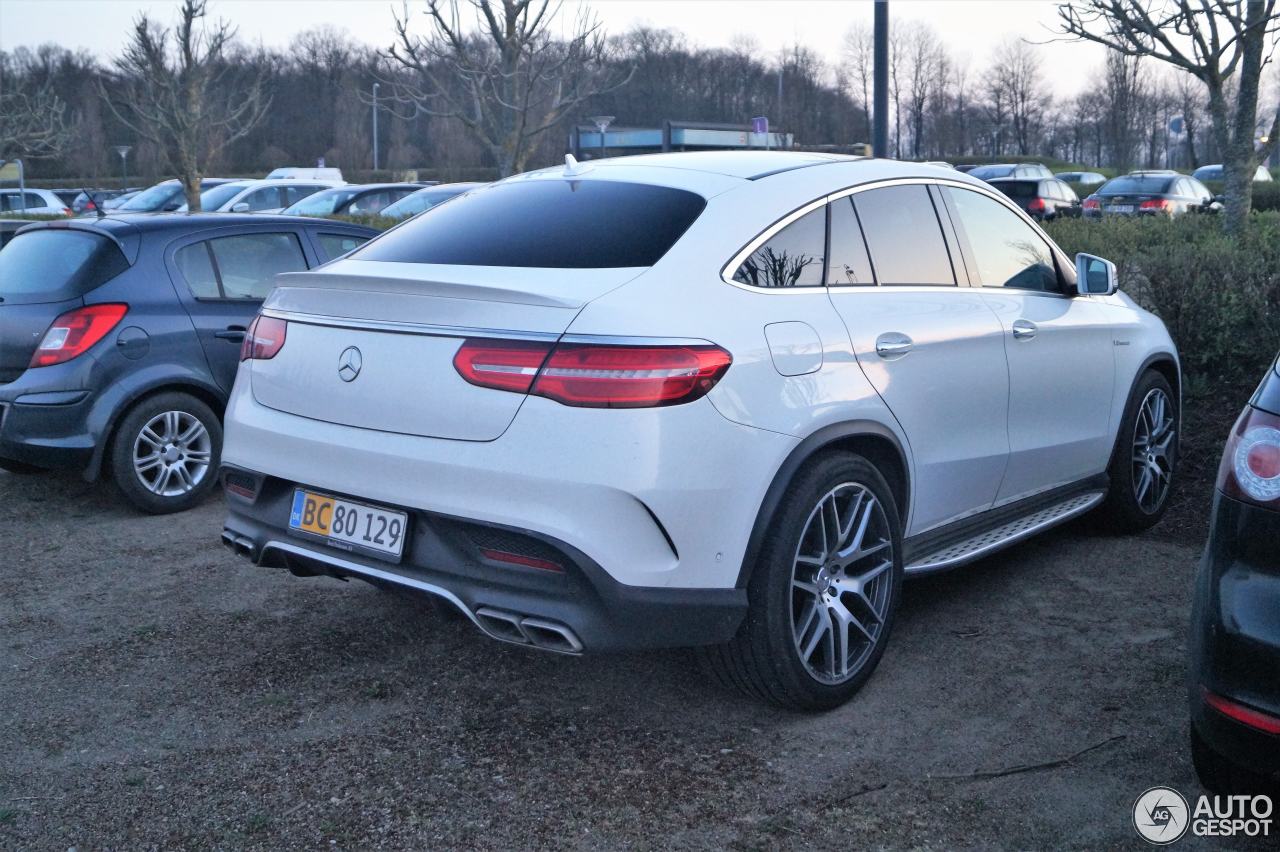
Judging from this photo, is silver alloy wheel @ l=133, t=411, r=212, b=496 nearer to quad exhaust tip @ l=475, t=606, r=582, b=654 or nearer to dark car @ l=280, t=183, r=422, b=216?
quad exhaust tip @ l=475, t=606, r=582, b=654

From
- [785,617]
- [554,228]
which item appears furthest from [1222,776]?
[554,228]

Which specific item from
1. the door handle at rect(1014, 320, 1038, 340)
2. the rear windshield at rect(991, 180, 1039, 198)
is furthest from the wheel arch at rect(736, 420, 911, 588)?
the rear windshield at rect(991, 180, 1039, 198)

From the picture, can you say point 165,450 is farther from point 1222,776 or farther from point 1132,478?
point 1222,776

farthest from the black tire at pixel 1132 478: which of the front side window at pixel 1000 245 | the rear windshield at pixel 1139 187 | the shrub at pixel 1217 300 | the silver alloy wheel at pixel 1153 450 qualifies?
the rear windshield at pixel 1139 187

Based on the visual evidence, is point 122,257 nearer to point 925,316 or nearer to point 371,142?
point 925,316

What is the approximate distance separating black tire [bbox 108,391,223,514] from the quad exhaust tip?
3254 mm

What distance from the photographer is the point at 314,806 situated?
330 cm

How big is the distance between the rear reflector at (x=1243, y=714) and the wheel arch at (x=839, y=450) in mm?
1175

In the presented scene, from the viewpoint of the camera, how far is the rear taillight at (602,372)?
3.28 m

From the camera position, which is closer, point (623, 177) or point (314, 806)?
point (314, 806)

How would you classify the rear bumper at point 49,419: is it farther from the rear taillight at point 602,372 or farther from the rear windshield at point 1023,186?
the rear windshield at point 1023,186

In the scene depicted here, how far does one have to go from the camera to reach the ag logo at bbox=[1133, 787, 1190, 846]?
318 cm

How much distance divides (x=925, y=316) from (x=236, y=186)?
23.3 meters

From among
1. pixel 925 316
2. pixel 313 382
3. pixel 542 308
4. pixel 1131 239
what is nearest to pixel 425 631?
pixel 313 382
